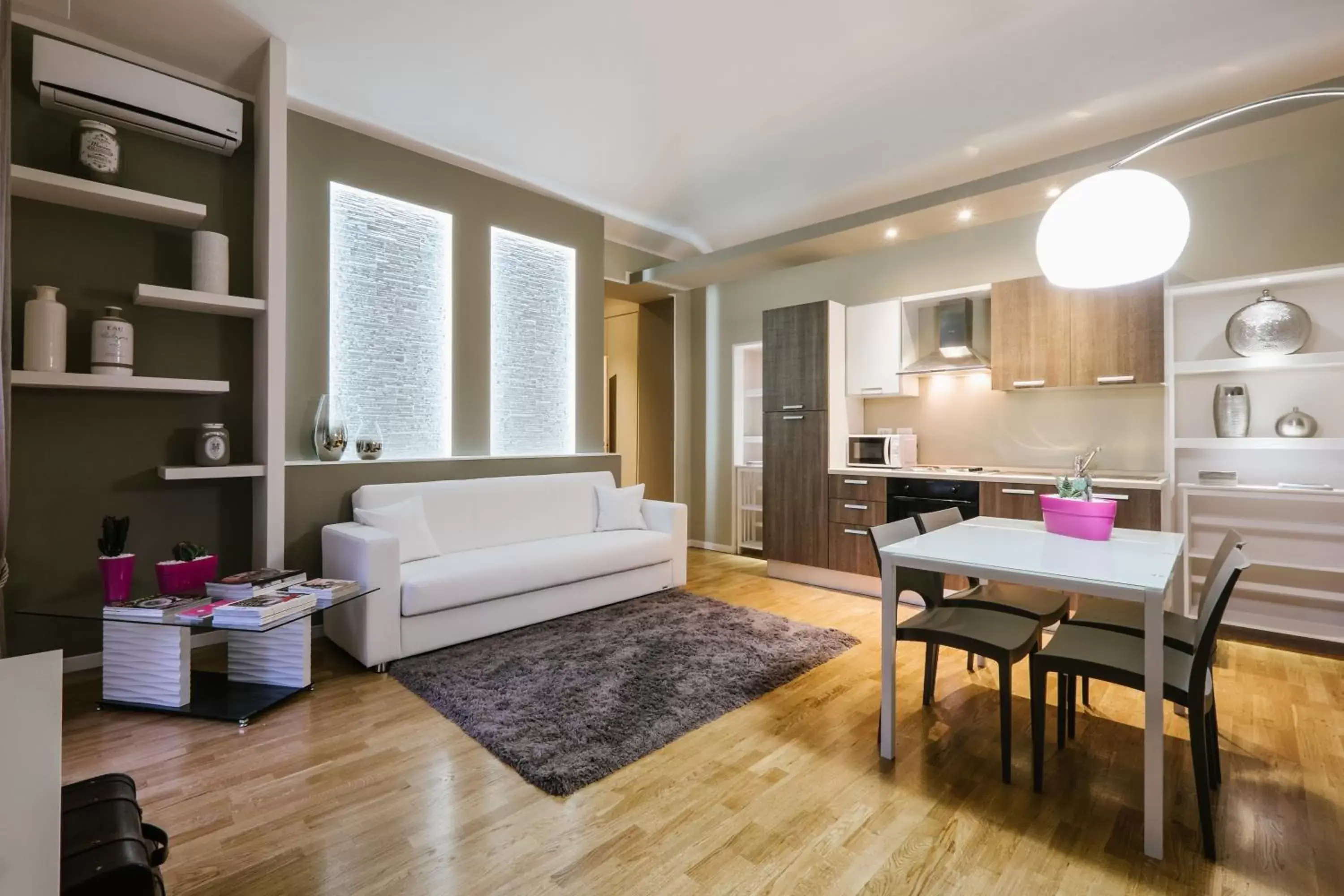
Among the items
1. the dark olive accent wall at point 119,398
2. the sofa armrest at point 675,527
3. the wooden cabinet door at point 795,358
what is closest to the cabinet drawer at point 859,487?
the wooden cabinet door at point 795,358

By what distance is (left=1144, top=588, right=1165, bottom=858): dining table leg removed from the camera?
1630 millimetres

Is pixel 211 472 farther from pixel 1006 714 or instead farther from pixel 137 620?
pixel 1006 714

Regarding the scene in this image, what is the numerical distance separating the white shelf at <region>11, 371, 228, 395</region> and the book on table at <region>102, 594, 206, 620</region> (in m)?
0.99

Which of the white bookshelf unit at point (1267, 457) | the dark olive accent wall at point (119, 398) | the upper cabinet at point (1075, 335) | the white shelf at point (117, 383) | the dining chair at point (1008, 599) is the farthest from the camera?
the upper cabinet at point (1075, 335)

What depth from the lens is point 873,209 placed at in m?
4.44

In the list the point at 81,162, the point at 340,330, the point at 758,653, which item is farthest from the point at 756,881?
the point at 81,162

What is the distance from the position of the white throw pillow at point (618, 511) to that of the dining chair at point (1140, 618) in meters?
2.83

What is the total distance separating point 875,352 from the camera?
4.70 metres

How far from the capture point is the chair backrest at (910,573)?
7.75 ft

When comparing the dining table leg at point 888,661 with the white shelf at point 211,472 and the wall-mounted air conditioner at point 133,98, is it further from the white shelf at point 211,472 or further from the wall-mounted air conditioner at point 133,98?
the wall-mounted air conditioner at point 133,98

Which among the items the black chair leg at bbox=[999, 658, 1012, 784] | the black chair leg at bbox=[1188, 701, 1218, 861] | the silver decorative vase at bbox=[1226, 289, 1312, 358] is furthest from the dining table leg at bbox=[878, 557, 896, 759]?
the silver decorative vase at bbox=[1226, 289, 1312, 358]

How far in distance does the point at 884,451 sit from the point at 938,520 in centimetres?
184

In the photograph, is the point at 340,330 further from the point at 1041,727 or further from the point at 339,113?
the point at 1041,727

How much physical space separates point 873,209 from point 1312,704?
3676mm
